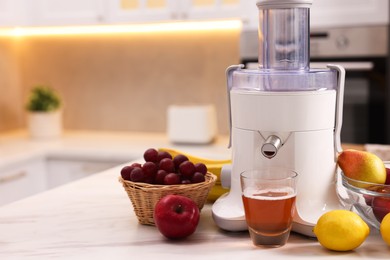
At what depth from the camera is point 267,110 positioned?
112 centimetres

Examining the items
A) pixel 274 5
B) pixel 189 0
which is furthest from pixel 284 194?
pixel 189 0

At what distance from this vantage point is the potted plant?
3.21 metres

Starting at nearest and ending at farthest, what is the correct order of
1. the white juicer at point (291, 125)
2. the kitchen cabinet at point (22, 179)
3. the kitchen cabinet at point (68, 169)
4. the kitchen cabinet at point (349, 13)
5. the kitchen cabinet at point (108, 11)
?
the white juicer at point (291, 125) < the kitchen cabinet at point (349, 13) < the kitchen cabinet at point (22, 179) < the kitchen cabinet at point (108, 11) < the kitchen cabinet at point (68, 169)

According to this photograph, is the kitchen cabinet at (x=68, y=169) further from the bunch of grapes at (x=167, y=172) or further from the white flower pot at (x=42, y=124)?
the bunch of grapes at (x=167, y=172)

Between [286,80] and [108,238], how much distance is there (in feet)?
1.54

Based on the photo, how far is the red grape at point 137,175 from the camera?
3.86 feet

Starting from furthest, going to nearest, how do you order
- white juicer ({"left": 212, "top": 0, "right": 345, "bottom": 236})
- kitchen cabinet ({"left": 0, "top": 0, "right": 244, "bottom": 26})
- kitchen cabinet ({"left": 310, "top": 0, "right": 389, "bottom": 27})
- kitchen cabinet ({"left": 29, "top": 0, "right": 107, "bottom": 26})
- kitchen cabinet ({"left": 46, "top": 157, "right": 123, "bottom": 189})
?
kitchen cabinet ({"left": 29, "top": 0, "right": 107, "bottom": 26})
kitchen cabinet ({"left": 46, "top": 157, "right": 123, "bottom": 189})
kitchen cabinet ({"left": 0, "top": 0, "right": 244, "bottom": 26})
kitchen cabinet ({"left": 310, "top": 0, "right": 389, "bottom": 27})
white juicer ({"left": 212, "top": 0, "right": 345, "bottom": 236})

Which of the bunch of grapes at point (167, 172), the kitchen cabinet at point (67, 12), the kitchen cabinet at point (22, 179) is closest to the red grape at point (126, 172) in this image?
the bunch of grapes at point (167, 172)

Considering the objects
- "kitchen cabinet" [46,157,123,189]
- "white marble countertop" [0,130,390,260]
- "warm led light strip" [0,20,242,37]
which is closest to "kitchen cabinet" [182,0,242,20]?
"warm led light strip" [0,20,242,37]

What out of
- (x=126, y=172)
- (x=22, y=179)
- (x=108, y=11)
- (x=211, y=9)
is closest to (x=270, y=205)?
(x=126, y=172)

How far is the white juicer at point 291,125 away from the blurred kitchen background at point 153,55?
1448 mm

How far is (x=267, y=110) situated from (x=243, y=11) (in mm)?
1687

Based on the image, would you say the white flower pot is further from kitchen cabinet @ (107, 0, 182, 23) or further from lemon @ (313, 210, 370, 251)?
lemon @ (313, 210, 370, 251)

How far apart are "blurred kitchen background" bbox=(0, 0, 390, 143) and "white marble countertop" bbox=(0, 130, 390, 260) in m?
1.52
